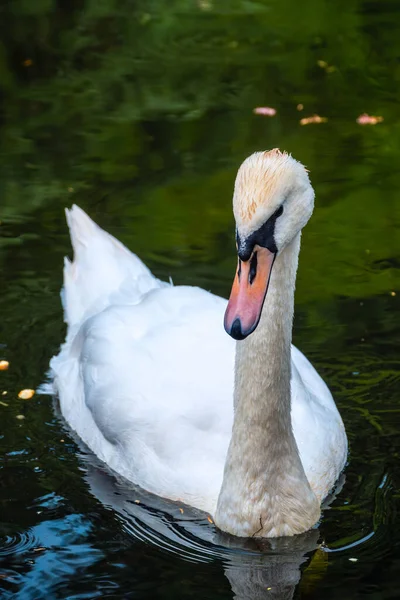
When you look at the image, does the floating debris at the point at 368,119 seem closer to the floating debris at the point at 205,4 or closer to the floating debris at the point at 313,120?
the floating debris at the point at 313,120

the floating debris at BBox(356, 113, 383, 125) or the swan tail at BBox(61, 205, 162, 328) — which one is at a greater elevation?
the swan tail at BBox(61, 205, 162, 328)

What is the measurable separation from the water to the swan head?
1406 millimetres

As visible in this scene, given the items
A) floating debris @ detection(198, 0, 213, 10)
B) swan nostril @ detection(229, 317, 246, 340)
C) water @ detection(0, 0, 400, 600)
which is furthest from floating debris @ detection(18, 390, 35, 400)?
floating debris @ detection(198, 0, 213, 10)

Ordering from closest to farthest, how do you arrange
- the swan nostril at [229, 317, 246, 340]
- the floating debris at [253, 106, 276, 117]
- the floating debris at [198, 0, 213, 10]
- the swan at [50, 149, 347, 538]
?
the swan nostril at [229, 317, 246, 340]
the swan at [50, 149, 347, 538]
the floating debris at [253, 106, 276, 117]
the floating debris at [198, 0, 213, 10]

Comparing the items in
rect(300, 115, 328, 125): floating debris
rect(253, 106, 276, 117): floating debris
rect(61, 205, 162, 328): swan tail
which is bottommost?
rect(253, 106, 276, 117): floating debris

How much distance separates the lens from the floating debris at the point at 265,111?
453 inches

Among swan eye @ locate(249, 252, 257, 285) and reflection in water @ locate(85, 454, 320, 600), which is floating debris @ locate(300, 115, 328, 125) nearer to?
reflection in water @ locate(85, 454, 320, 600)

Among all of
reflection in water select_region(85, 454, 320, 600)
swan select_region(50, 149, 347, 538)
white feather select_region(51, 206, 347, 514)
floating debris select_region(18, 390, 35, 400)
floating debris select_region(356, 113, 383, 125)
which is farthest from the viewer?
floating debris select_region(356, 113, 383, 125)

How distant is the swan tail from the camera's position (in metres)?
7.41

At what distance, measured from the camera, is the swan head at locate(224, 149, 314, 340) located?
4.62m

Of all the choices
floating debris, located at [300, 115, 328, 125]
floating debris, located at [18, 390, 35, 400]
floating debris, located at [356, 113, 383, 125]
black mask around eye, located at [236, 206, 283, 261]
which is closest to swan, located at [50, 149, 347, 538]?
black mask around eye, located at [236, 206, 283, 261]

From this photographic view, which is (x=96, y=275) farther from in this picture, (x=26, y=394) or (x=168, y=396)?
(x=168, y=396)

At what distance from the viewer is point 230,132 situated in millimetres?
11133

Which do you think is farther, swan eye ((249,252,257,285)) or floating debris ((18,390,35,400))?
floating debris ((18,390,35,400))
